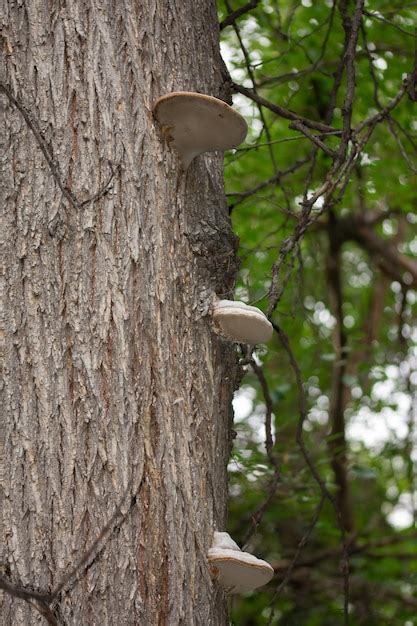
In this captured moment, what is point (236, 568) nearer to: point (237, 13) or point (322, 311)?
point (237, 13)

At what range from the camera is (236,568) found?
228 centimetres

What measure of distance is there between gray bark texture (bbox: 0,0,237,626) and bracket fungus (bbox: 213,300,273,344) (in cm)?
5

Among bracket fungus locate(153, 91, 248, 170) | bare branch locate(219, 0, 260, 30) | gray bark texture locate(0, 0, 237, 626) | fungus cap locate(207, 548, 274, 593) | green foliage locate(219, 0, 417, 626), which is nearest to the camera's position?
gray bark texture locate(0, 0, 237, 626)

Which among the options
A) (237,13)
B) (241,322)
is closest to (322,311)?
(237,13)

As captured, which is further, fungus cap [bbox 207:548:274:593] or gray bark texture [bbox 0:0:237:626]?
fungus cap [bbox 207:548:274:593]

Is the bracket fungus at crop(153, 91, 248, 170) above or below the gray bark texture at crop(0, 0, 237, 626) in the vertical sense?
above

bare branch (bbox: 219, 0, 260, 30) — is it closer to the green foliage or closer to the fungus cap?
the green foliage

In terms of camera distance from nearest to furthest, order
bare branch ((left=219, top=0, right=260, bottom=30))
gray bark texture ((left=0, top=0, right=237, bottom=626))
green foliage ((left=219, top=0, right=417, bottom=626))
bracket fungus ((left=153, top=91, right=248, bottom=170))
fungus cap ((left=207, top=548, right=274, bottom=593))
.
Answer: gray bark texture ((left=0, top=0, right=237, bottom=626))
fungus cap ((left=207, top=548, right=274, bottom=593))
bracket fungus ((left=153, top=91, right=248, bottom=170))
bare branch ((left=219, top=0, right=260, bottom=30))
green foliage ((left=219, top=0, right=417, bottom=626))

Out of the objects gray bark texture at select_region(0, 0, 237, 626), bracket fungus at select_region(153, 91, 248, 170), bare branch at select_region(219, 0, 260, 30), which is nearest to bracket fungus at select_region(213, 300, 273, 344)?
gray bark texture at select_region(0, 0, 237, 626)

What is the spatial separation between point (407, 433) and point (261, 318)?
463cm

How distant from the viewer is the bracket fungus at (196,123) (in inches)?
92.2

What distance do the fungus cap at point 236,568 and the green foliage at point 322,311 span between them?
165 cm

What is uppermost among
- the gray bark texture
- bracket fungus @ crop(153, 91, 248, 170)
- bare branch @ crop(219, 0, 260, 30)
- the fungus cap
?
bare branch @ crop(219, 0, 260, 30)

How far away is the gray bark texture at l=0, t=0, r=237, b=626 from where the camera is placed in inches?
81.9
